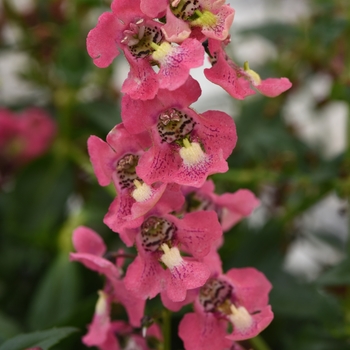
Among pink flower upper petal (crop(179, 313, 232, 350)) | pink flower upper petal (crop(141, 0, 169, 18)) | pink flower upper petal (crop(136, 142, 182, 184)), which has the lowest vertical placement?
pink flower upper petal (crop(179, 313, 232, 350))

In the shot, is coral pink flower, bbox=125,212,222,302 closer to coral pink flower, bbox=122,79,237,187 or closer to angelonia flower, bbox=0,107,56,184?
coral pink flower, bbox=122,79,237,187

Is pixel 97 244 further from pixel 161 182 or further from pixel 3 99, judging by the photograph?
pixel 3 99

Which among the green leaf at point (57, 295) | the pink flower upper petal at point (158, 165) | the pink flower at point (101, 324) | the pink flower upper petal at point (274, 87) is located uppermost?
the pink flower upper petal at point (274, 87)

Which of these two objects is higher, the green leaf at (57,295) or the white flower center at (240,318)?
the white flower center at (240,318)

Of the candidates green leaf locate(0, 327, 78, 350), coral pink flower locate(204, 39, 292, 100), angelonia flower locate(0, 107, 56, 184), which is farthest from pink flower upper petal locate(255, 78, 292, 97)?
angelonia flower locate(0, 107, 56, 184)

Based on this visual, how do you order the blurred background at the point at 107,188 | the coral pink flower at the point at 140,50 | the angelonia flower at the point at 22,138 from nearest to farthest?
the coral pink flower at the point at 140,50, the blurred background at the point at 107,188, the angelonia flower at the point at 22,138

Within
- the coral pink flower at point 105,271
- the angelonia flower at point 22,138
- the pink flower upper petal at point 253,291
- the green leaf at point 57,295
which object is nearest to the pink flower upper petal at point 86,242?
the coral pink flower at point 105,271

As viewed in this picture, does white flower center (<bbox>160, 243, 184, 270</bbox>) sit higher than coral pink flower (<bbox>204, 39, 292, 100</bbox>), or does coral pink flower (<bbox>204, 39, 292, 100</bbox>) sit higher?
coral pink flower (<bbox>204, 39, 292, 100</bbox>)

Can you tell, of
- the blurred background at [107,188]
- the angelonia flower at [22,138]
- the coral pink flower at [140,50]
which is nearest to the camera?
the coral pink flower at [140,50]

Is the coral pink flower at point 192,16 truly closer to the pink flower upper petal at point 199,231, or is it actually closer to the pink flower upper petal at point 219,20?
the pink flower upper petal at point 219,20
